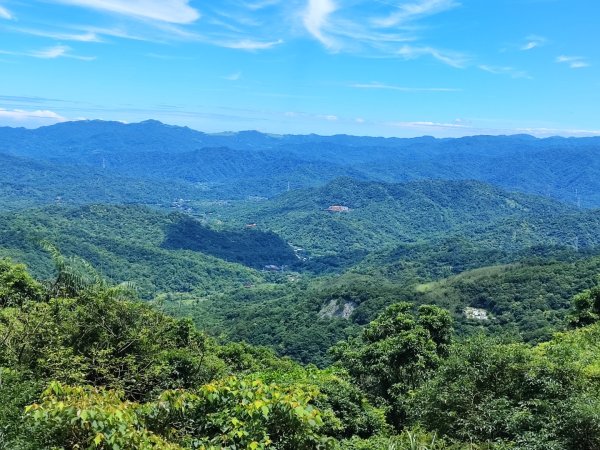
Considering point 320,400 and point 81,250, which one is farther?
point 81,250

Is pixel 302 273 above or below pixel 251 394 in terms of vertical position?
below

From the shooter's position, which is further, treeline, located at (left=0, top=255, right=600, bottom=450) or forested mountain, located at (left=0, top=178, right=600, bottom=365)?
forested mountain, located at (left=0, top=178, right=600, bottom=365)

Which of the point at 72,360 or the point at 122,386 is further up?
the point at 72,360

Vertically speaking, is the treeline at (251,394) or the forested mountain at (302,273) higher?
the treeline at (251,394)

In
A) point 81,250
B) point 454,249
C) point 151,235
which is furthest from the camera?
point 151,235

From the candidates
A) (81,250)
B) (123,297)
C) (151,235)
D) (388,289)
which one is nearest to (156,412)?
(123,297)

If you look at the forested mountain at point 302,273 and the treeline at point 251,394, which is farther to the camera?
the forested mountain at point 302,273

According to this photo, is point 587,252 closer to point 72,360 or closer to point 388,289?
point 388,289

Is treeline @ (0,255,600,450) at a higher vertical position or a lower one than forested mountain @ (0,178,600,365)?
higher

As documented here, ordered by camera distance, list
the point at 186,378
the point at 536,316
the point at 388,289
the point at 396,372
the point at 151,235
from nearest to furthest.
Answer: the point at 186,378, the point at 396,372, the point at 536,316, the point at 388,289, the point at 151,235

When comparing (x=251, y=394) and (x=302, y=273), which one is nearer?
(x=251, y=394)

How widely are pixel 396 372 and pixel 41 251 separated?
377 feet

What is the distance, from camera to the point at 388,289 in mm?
92438

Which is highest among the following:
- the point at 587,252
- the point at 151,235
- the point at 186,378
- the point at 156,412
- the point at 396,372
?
the point at 156,412
